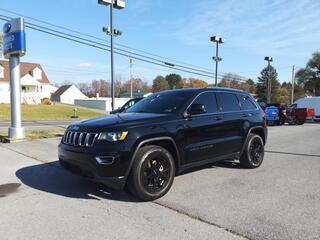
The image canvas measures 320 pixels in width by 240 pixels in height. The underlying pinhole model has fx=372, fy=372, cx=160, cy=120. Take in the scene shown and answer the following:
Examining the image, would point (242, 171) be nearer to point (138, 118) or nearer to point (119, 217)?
point (138, 118)

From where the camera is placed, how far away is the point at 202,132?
6.75 metres

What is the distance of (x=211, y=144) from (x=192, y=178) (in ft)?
2.63

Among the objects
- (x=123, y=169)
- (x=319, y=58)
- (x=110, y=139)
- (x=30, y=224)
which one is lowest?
(x=30, y=224)

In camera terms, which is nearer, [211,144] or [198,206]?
[198,206]

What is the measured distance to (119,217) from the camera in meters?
5.00

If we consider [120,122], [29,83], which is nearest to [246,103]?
[120,122]

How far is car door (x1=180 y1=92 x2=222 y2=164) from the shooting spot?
6465 millimetres

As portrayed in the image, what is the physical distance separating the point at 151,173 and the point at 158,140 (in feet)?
1.78

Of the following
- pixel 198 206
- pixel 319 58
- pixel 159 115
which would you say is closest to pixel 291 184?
pixel 198 206

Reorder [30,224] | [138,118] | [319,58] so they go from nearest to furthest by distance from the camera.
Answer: [30,224], [138,118], [319,58]

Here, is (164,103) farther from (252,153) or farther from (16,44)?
(16,44)

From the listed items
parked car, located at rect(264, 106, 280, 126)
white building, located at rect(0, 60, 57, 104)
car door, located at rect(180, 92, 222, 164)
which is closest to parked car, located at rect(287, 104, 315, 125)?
parked car, located at rect(264, 106, 280, 126)

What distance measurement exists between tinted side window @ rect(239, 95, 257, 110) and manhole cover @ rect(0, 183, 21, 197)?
4861mm

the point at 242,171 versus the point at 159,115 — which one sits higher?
the point at 159,115
